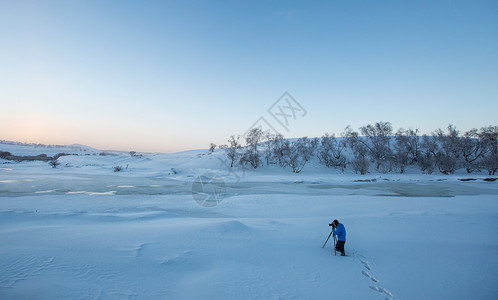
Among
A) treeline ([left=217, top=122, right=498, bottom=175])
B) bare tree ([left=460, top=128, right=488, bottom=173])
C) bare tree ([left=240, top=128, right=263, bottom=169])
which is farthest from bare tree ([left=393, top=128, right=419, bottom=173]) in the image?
bare tree ([left=240, top=128, right=263, bottom=169])

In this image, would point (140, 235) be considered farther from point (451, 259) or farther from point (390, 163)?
point (390, 163)

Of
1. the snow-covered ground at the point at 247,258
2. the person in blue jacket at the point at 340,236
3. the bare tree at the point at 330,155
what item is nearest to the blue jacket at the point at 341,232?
the person in blue jacket at the point at 340,236

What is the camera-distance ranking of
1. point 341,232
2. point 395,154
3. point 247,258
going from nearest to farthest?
point 247,258
point 341,232
point 395,154

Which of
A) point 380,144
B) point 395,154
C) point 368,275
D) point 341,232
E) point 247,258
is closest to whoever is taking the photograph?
point 368,275

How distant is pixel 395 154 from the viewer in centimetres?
4062

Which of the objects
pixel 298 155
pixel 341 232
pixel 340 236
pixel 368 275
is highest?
pixel 298 155

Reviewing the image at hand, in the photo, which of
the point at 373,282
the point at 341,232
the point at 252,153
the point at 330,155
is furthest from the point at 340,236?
the point at 330,155

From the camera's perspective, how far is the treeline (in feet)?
124

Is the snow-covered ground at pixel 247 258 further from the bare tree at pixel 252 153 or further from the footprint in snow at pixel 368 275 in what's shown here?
the bare tree at pixel 252 153

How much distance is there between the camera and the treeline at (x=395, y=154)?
37.8 meters

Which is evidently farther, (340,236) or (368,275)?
(340,236)

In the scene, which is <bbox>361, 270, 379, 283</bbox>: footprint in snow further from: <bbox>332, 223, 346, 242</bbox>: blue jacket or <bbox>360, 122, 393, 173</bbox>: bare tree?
<bbox>360, 122, 393, 173</bbox>: bare tree

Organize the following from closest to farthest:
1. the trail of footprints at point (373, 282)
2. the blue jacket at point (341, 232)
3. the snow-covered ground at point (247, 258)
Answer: the snow-covered ground at point (247, 258)
the trail of footprints at point (373, 282)
the blue jacket at point (341, 232)

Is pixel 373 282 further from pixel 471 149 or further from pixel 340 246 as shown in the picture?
pixel 471 149
